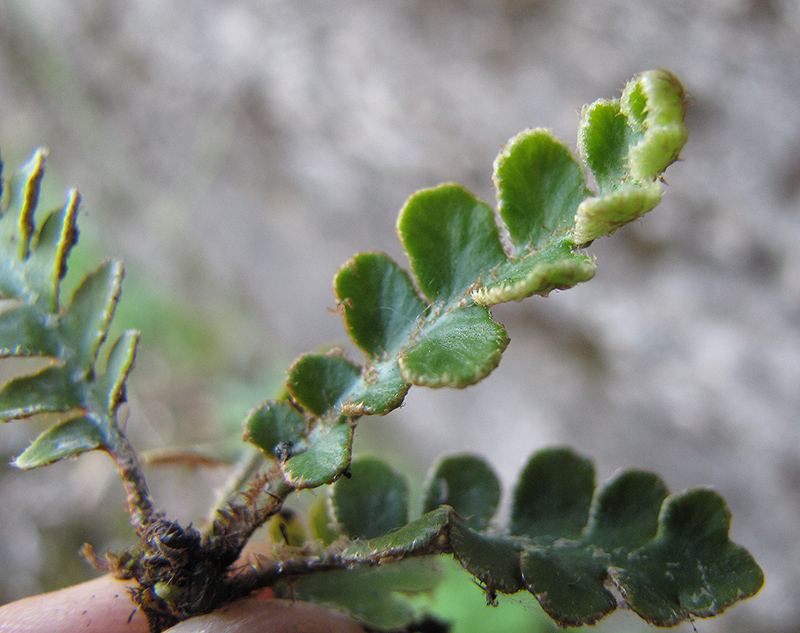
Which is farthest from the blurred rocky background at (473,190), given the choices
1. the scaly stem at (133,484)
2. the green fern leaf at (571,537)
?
the green fern leaf at (571,537)

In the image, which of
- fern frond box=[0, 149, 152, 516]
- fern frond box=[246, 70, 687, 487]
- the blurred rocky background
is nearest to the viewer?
fern frond box=[246, 70, 687, 487]

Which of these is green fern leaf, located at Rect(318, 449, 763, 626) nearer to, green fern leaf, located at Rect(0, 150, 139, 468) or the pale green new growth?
the pale green new growth

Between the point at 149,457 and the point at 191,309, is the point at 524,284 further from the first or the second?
the point at 191,309

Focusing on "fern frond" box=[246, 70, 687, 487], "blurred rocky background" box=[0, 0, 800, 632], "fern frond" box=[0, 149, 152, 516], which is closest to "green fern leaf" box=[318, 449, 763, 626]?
"fern frond" box=[246, 70, 687, 487]

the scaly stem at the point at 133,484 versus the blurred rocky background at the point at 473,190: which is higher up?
the blurred rocky background at the point at 473,190

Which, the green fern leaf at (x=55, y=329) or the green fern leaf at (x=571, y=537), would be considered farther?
the green fern leaf at (x=55, y=329)

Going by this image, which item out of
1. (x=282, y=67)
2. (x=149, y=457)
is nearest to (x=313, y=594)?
(x=149, y=457)

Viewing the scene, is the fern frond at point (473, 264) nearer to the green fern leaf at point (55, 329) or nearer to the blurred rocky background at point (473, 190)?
the green fern leaf at point (55, 329)

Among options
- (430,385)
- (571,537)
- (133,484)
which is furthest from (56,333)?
(571,537)

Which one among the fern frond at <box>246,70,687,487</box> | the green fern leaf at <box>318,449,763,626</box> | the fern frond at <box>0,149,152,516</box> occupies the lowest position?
the green fern leaf at <box>318,449,763,626</box>

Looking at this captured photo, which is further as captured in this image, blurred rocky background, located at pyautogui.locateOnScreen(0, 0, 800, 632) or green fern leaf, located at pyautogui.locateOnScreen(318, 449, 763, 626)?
blurred rocky background, located at pyautogui.locateOnScreen(0, 0, 800, 632)
